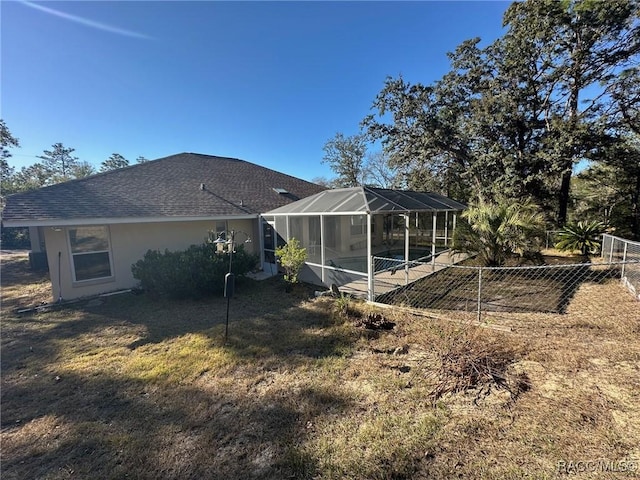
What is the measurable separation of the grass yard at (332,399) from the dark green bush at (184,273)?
1.94m

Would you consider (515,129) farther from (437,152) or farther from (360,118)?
(360,118)

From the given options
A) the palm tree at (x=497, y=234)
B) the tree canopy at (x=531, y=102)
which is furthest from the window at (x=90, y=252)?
the tree canopy at (x=531, y=102)

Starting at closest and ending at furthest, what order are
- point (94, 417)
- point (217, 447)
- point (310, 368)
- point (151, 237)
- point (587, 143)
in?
1. point (217, 447)
2. point (94, 417)
3. point (310, 368)
4. point (151, 237)
5. point (587, 143)

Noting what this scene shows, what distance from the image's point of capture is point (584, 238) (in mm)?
11156

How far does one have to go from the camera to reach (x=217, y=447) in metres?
2.73

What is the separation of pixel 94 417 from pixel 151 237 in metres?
7.13

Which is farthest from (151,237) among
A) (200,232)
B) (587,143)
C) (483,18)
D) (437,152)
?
(587,143)

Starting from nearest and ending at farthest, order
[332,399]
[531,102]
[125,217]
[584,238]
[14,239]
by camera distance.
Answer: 1. [332,399]
2. [125,217]
3. [584,238]
4. [531,102]
5. [14,239]

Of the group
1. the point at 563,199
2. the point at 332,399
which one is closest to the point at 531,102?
Answer: the point at 563,199

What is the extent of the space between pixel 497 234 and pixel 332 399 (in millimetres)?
7290

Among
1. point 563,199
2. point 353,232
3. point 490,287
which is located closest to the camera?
point 490,287

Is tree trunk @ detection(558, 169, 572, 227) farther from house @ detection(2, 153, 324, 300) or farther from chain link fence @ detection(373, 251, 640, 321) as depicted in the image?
house @ detection(2, 153, 324, 300)

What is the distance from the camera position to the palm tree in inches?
318

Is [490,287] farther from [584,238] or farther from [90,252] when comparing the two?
[90,252]
